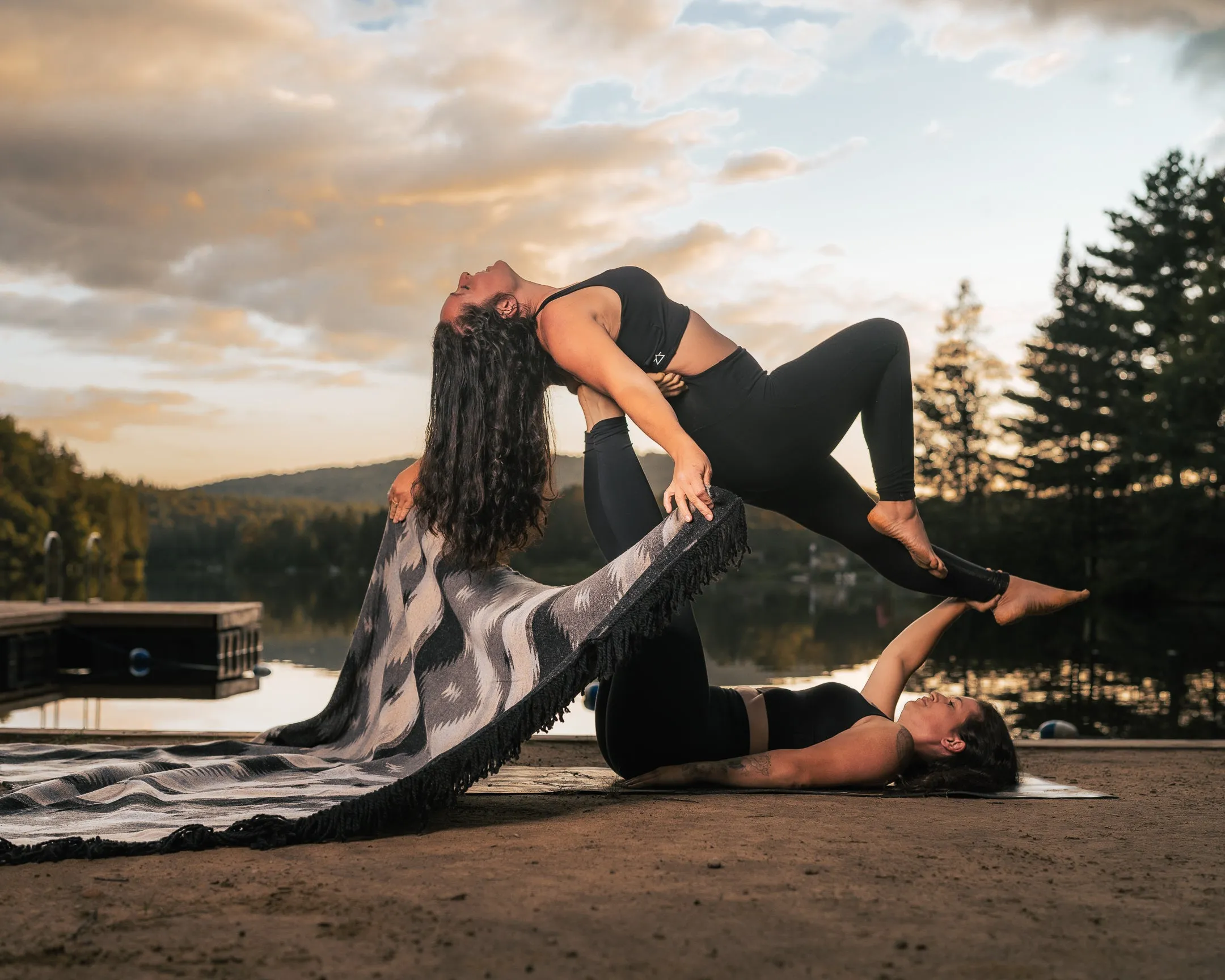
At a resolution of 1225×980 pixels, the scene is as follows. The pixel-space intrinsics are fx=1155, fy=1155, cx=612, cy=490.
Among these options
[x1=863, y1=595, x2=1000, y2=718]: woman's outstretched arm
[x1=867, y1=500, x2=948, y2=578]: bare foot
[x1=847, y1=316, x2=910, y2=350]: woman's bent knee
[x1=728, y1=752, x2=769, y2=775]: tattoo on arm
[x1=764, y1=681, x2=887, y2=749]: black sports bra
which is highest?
[x1=847, y1=316, x2=910, y2=350]: woman's bent knee

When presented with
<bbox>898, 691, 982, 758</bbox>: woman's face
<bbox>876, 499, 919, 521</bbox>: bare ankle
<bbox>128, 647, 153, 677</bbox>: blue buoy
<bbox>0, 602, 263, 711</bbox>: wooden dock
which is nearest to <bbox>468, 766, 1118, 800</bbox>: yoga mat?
<bbox>898, 691, 982, 758</bbox>: woman's face

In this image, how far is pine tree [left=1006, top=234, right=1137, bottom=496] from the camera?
35469mm

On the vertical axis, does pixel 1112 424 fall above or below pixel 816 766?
above

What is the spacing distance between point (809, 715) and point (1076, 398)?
36024 millimetres

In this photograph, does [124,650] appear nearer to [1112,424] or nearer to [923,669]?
[923,669]

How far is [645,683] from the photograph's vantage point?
3748mm

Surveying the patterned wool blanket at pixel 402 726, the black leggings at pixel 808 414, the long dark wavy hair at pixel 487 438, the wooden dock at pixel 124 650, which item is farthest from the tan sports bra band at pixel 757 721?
the wooden dock at pixel 124 650

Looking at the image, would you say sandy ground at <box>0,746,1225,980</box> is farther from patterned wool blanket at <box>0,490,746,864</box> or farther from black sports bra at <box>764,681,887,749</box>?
black sports bra at <box>764,681,887,749</box>

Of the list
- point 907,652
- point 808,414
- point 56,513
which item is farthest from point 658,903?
point 56,513

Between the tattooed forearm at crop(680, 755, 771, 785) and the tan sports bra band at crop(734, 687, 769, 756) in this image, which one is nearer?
the tattooed forearm at crop(680, 755, 771, 785)

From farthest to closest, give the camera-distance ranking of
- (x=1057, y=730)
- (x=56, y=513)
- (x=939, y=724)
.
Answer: (x=56, y=513) < (x=1057, y=730) < (x=939, y=724)

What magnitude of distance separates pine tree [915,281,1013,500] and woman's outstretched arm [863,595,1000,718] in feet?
120

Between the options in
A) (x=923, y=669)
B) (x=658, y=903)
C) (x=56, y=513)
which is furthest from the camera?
(x=56, y=513)

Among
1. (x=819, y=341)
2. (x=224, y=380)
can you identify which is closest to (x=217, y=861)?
(x=819, y=341)
